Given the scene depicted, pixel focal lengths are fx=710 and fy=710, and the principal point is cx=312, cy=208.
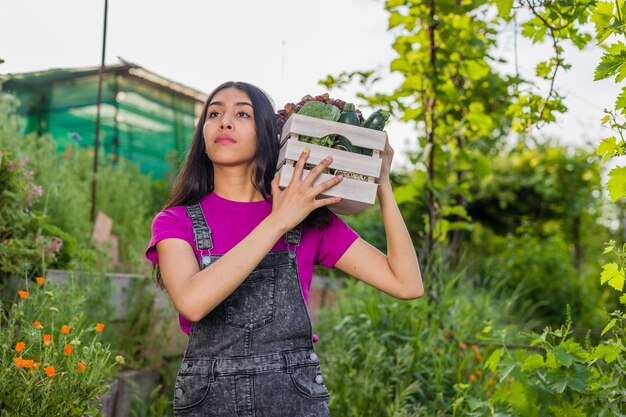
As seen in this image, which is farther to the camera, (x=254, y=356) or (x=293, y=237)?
(x=293, y=237)

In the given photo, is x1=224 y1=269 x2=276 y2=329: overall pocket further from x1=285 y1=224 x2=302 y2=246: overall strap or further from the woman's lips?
the woman's lips

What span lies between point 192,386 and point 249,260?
386mm

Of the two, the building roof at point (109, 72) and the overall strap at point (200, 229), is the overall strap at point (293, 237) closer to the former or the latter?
the overall strap at point (200, 229)

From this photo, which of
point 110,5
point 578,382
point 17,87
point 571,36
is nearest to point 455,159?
point 571,36

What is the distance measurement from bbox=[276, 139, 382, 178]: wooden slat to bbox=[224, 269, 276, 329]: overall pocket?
0.33 meters

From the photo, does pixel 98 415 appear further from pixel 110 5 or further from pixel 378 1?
pixel 110 5

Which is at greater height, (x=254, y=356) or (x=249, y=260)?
(x=249, y=260)

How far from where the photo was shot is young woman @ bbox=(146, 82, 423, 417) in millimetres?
1789

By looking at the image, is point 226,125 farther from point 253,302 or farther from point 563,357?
point 563,357

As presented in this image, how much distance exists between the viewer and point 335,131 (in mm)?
1910

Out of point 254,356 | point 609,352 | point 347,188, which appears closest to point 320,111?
point 347,188

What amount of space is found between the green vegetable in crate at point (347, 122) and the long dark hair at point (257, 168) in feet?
0.72

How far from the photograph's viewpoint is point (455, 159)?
4.08 metres

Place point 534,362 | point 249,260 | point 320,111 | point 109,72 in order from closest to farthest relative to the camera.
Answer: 1. point 249,260
2. point 320,111
3. point 534,362
4. point 109,72
